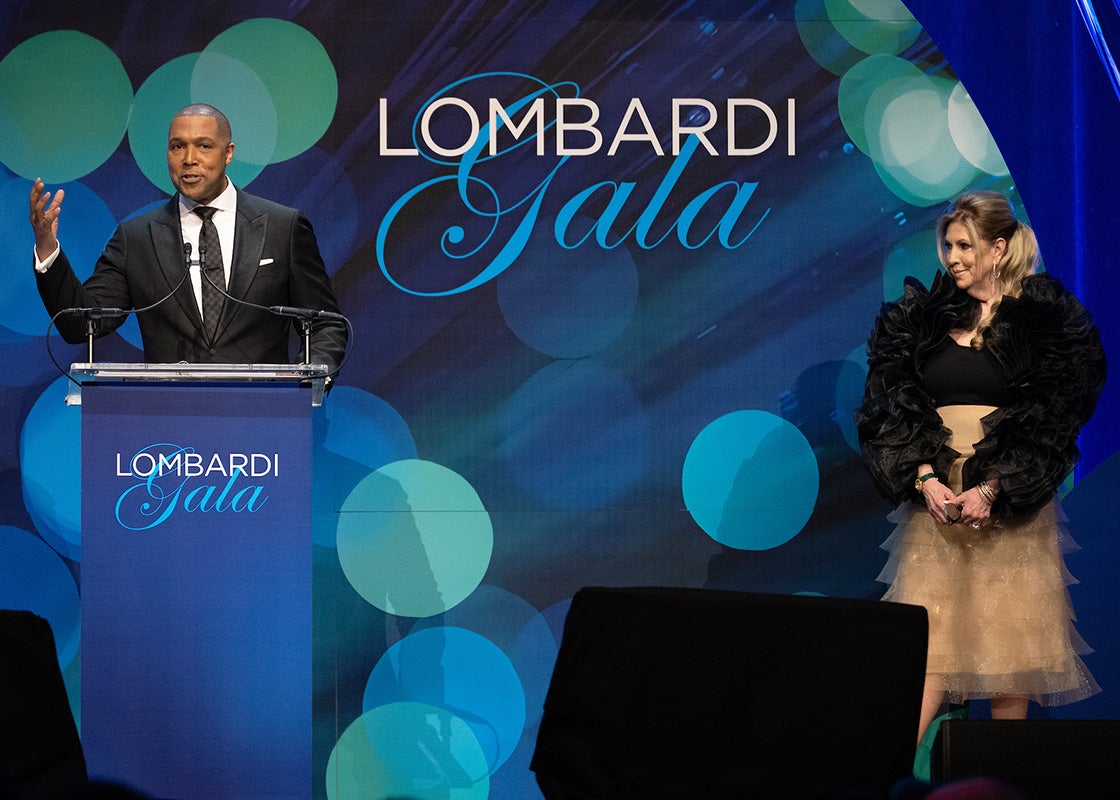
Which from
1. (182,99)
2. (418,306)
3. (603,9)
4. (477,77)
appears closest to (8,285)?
(182,99)

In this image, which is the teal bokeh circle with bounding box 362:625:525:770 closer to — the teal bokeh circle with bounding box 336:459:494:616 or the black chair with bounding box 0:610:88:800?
the teal bokeh circle with bounding box 336:459:494:616

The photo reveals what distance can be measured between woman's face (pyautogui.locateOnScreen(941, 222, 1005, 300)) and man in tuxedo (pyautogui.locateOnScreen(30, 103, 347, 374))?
1.90 metres

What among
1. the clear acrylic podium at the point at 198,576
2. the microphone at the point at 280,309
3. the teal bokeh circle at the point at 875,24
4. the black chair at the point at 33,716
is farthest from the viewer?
the teal bokeh circle at the point at 875,24

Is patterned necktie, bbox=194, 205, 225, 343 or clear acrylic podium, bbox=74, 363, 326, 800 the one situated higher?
patterned necktie, bbox=194, 205, 225, 343

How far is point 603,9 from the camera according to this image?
A: 509 cm

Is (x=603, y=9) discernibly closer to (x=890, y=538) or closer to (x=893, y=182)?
(x=893, y=182)

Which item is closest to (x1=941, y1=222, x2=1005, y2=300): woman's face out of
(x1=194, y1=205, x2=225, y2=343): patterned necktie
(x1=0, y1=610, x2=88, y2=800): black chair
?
(x1=194, y1=205, x2=225, y2=343): patterned necktie

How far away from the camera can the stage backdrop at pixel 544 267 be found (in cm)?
500

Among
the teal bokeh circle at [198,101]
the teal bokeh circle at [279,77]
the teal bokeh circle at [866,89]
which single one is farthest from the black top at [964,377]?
the teal bokeh circle at [198,101]

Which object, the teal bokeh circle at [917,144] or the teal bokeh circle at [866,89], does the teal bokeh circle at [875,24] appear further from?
the teal bokeh circle at [917,144]

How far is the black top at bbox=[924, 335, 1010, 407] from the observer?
414cm

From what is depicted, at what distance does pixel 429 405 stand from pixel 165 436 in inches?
65.7

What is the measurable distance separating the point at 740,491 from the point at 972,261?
4.25 feet

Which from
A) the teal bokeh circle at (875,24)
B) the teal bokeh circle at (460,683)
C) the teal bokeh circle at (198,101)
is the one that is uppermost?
the teal bokeh circle at (875,24)
